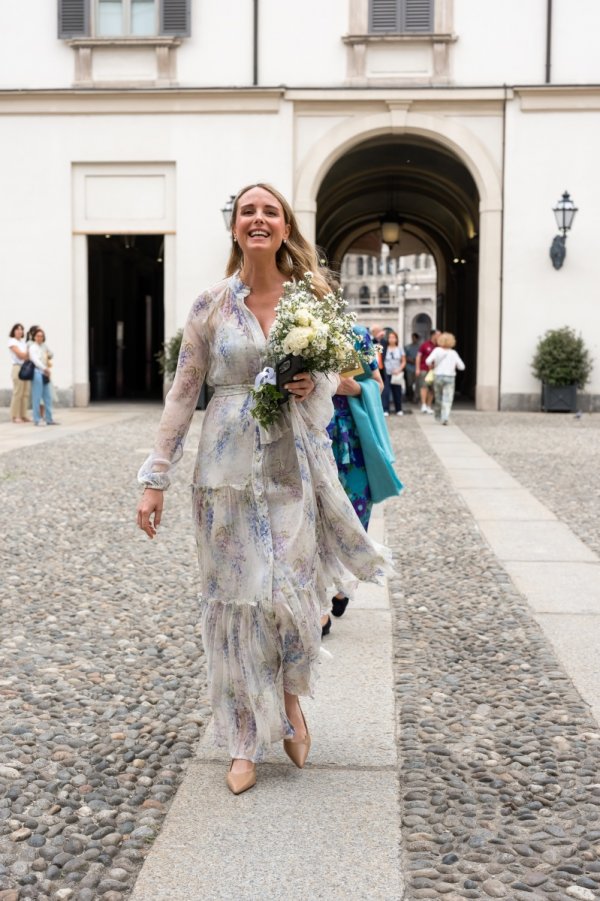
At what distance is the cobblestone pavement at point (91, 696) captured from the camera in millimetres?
2762

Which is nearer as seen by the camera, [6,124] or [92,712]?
[92,712]

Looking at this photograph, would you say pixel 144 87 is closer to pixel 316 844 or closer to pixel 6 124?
pixel 6 124

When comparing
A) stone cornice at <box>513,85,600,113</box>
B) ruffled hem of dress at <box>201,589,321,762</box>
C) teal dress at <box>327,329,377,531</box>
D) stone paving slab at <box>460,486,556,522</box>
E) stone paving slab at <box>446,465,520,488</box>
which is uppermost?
stone cornice at <box>513,85,600,113</box>

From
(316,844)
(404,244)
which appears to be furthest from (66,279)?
(404,244)

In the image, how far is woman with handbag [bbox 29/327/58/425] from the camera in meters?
16.1

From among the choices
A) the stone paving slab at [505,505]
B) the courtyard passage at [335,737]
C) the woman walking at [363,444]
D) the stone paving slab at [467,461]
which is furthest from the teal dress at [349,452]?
the stone paving slab at [467,461]

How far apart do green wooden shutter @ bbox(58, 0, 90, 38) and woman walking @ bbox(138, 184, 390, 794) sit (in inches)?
660

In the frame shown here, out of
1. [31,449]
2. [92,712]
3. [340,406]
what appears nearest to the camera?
[92,712]

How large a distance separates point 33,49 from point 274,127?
4.22 m

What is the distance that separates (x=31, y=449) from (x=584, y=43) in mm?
11541

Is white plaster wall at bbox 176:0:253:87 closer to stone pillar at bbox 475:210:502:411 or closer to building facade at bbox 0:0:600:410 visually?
building facade at bbox 0:0:600:410

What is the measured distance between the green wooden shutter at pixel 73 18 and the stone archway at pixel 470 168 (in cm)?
421

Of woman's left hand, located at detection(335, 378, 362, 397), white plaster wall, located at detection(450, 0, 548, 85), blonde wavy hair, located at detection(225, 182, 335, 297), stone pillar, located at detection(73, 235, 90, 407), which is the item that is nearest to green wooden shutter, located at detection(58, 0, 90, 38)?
stone pillar, located at detection(73, 235, 90, 407)

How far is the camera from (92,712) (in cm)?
380
